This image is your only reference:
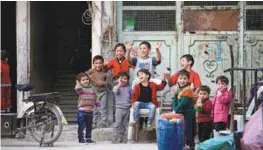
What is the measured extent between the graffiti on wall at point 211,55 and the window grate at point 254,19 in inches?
26.7

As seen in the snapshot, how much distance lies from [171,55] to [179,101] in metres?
2.24

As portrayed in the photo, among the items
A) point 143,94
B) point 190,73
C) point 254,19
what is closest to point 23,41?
point 143,94

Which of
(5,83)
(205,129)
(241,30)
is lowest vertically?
(205,129)

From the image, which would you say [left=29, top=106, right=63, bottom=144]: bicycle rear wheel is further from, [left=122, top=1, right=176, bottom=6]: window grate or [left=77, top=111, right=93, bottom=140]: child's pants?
[left=122, top=1, right=176, bottom=6]: window grate

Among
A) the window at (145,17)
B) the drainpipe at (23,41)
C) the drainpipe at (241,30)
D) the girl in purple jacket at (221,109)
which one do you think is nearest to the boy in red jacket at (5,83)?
the drainpipe at (23,41)

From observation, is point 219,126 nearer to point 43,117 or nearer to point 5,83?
point 43,117

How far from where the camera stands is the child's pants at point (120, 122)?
33.5 feet

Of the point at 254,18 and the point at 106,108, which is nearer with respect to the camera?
the point at 106,108

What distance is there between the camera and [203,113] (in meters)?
9.92

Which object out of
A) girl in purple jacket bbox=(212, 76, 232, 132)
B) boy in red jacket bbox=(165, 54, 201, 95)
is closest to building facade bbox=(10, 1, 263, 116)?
boy in red jacket bbox=(165, 54, 201, 95)

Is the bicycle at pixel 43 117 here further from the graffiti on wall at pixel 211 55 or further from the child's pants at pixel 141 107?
the graffiti on wall at pixel 211 55

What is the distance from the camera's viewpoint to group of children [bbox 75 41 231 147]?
9.38 meters

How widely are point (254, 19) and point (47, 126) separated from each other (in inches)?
171

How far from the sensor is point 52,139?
384 inches
